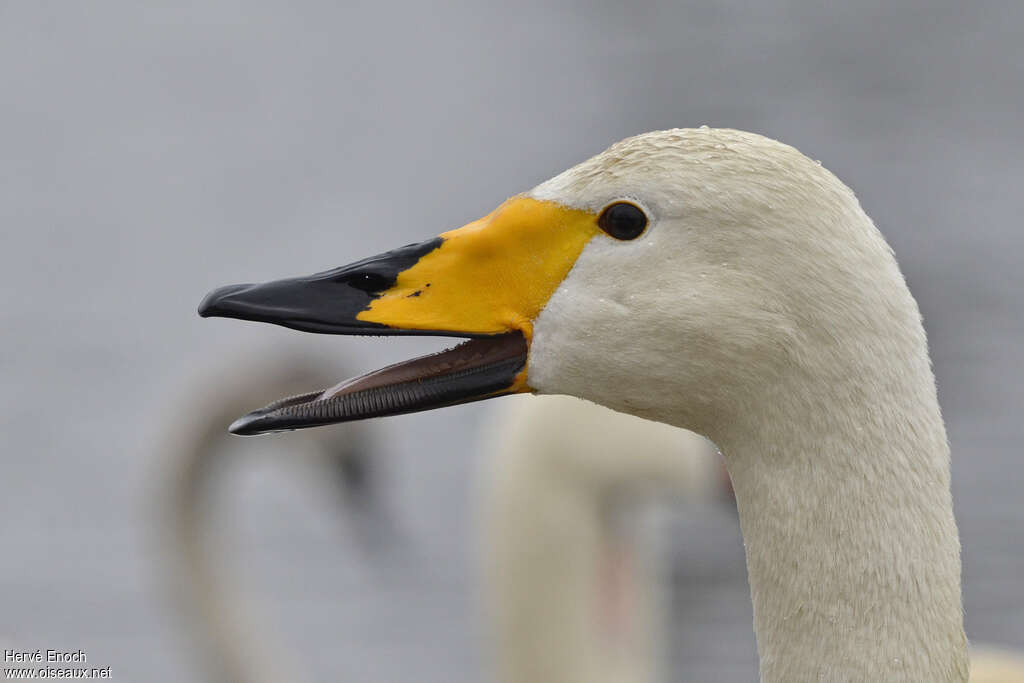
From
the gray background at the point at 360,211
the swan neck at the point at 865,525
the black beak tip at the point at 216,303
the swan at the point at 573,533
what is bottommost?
the swan neck at the point at 865,525

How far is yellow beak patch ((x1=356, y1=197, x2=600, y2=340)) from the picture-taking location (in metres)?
3.05

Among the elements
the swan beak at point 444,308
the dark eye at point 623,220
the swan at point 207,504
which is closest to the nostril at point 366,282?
the swan beak at point 444,308

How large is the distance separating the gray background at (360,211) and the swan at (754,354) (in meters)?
4.44

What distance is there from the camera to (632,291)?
2.96 metres

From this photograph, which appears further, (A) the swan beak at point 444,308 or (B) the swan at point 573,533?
(B) the swan at point 573,533

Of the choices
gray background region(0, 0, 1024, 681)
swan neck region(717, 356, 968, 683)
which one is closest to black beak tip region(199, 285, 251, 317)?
swan neck region(717, 356, 968, 683)

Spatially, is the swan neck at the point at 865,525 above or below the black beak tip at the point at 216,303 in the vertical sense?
below

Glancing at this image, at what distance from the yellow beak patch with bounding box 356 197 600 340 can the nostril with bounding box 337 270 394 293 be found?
0.02 m

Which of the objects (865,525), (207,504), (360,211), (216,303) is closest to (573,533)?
(207,504)

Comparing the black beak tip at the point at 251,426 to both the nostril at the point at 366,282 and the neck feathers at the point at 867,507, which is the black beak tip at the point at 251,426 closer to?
the nostril at the point at 366,282

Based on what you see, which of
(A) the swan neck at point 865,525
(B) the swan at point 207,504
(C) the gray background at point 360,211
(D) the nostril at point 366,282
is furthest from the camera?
(C) the gray background at point 360,211

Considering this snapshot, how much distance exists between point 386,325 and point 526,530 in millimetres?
3382

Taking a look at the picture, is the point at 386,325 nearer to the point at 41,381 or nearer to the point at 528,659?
the point at 528,659

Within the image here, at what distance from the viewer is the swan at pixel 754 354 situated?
2811mm
